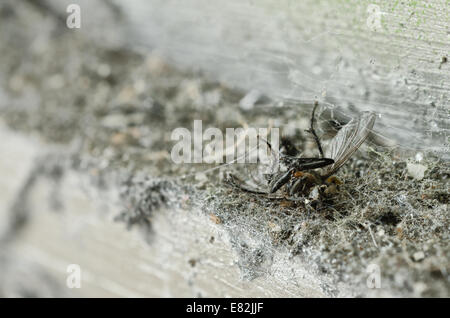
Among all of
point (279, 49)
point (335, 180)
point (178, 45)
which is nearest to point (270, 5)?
point (279, 49)

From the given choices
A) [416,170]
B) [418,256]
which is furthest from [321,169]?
[418,256]

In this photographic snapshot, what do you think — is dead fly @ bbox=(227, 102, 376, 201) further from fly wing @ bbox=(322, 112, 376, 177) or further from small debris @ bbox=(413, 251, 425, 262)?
small debris @ bbox=(413, 251, 425, 262)

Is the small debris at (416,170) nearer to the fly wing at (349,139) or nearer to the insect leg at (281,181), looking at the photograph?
the fly wing at (349,139)

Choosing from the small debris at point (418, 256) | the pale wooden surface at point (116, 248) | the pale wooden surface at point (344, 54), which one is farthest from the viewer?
the pale wooden surface at point (116, 248)

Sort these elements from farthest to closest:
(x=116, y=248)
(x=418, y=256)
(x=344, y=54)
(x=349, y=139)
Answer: (x=116, y=248) < (x=344, y=54) < (x=349, y=139) < (x=418, y=256)

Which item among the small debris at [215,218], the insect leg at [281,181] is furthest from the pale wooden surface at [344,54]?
the small debris at [215,218]

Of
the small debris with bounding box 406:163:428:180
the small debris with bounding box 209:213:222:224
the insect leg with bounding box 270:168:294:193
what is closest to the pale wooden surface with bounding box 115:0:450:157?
the small debris with bounding box 406:163:428:180

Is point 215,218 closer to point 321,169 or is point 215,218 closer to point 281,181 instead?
point 281,181
